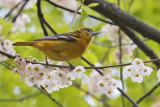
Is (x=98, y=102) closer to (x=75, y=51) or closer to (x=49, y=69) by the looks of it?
(x=75, y=51)

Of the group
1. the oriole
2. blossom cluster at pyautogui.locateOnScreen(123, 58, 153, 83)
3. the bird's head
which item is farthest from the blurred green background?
blossom cluster at pyautogui.locateOnScreen(123, 58, 153, 83)

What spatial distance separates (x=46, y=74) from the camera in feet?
9.00

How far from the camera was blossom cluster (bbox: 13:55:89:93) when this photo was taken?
2557 mm

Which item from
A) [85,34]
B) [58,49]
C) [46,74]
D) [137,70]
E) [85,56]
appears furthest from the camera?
[85,56]

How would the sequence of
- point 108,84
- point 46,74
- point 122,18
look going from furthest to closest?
point 122,18, point 108,84, point 46,74

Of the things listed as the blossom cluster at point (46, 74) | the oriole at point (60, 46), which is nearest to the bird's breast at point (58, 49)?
the oriole at point (60, 46)

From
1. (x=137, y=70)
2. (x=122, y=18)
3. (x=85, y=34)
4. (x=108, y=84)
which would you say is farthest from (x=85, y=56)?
(x=137, y=70)

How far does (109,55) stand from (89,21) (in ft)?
5.63

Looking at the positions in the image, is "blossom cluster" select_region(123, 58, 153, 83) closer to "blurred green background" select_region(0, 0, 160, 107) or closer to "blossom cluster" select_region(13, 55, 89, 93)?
"blossom cluster" select_region(13, 55, 89, 93)

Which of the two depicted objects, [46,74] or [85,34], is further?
[85,34]

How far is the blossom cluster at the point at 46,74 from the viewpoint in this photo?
2557 millimetres

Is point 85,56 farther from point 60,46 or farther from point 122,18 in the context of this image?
point 60,46

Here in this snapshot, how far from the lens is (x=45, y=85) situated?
2.80 meters

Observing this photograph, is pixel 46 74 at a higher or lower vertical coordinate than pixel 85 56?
lower
